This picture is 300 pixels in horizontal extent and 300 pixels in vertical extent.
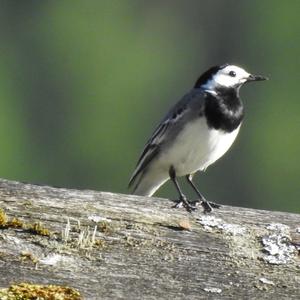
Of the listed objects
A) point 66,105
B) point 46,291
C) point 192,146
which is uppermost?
point 46,291

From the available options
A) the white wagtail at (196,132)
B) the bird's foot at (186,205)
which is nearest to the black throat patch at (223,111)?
the white wagtail at (196,132)

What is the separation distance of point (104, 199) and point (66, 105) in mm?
44028

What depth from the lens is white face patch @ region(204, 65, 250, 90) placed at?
10602 millimetres

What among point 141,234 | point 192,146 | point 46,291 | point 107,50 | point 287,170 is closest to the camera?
point 46,291

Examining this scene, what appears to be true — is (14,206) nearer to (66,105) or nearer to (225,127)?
(225,127)

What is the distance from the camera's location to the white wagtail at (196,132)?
10.1 meters

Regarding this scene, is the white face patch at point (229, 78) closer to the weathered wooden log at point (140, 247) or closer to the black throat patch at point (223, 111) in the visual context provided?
the black throat patch at point (223, 111)

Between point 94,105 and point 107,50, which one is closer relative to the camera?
point 94,105

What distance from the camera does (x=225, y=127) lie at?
1006cm

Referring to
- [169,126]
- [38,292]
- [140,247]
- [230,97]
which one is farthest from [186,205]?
[230,97]

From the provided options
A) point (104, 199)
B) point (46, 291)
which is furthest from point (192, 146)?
point (46, 291)

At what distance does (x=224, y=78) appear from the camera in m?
10.7

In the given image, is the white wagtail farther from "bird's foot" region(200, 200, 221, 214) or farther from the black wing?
"bird's foot" region(200, 200, 221, 214)

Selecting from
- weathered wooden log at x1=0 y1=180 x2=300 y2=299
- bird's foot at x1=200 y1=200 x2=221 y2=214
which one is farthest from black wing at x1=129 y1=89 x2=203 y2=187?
weathered wooden log at x1=0 y1=180 x2=300 y2=299
